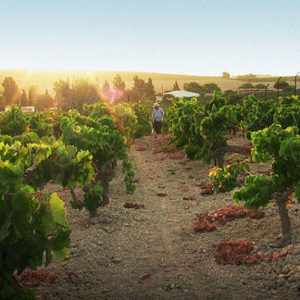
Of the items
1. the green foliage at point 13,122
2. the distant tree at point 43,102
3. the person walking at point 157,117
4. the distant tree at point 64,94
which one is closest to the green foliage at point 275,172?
the green foliage at point 13,122

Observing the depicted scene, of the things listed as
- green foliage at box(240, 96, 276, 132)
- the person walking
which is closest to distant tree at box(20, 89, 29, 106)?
the person walking

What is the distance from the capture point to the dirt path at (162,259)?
1180 centimetres

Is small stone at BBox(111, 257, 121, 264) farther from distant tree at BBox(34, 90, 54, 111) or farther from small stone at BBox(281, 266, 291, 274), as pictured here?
distant tree at BBox(34, 90, 54, 111)

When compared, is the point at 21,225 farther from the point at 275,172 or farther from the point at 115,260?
the point at 275,172

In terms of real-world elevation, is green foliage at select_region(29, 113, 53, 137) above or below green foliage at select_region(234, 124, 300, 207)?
below

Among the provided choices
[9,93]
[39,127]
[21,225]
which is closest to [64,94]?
[39,127]

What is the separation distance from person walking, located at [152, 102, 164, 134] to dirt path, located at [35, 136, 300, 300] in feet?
77.2

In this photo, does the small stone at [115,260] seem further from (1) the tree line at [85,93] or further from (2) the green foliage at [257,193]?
(1) the tree line at [85,93]

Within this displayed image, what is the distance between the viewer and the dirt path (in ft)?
38.7

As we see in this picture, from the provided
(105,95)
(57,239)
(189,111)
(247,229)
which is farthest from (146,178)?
(105,95)

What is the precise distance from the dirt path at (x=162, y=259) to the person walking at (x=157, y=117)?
23.5 meters

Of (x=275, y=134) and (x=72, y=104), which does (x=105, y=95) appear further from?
(x=275, y=134)

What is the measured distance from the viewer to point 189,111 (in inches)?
1348

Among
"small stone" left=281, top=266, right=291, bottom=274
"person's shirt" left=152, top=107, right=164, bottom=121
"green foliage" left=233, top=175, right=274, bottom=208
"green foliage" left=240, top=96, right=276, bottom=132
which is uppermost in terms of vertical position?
→ "green foliage" left=240, top=96, right=276, bottom=132
